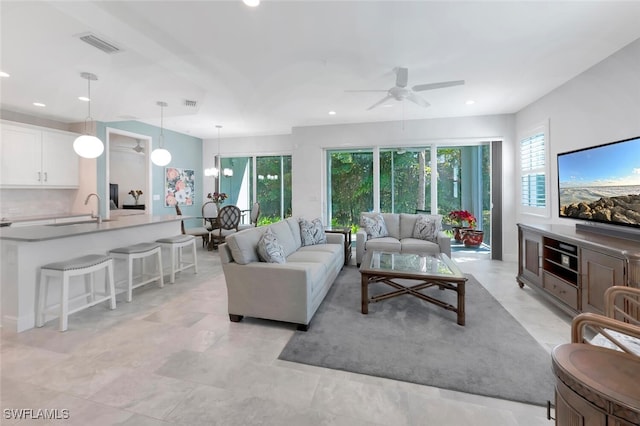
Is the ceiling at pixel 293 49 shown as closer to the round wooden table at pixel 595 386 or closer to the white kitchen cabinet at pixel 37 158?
the white kitchen cabinet at pixel 37 158

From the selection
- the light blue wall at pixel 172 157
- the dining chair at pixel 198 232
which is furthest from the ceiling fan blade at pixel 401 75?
the light blue wall at pixel 172 157

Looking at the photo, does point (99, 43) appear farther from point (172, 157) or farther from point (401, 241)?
point (401, 241)

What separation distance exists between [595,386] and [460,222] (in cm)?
592

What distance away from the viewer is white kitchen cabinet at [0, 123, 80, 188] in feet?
14.4

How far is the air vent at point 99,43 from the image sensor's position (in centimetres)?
256

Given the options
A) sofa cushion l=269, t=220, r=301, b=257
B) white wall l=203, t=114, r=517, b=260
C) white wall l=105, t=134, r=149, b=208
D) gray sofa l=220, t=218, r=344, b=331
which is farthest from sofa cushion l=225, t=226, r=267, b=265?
white wall l=105, t=134, r=149, b=208

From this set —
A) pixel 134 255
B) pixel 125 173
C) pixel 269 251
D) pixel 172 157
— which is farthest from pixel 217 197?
pixel 269 251

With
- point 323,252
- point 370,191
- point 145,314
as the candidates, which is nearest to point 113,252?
point 145,314

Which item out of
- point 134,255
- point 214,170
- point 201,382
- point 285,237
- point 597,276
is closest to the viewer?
point 201,382

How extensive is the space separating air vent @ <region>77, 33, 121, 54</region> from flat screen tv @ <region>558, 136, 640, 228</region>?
5041 mm

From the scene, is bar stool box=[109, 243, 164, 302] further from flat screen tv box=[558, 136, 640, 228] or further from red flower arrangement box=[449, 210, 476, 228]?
red flower arrangement box=[449, 210, 476, 228]

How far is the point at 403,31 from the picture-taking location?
2.54 m

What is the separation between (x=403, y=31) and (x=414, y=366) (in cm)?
284

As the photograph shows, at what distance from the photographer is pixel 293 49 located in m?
2.86
